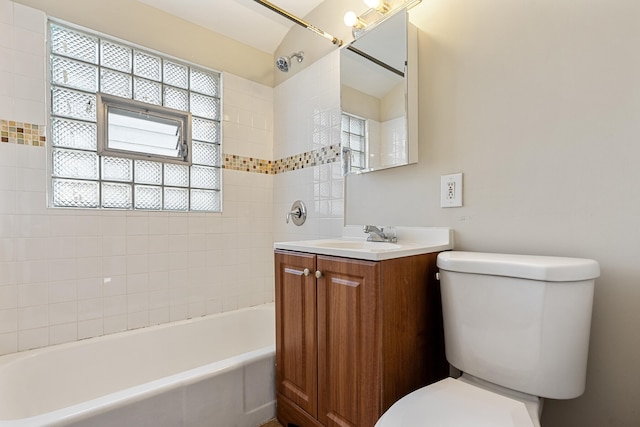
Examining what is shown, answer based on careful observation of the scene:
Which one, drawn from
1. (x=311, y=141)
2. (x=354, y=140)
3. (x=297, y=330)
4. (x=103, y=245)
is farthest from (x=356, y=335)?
(x=103, y=245)

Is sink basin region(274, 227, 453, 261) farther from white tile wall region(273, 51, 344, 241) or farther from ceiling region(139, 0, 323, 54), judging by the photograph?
ceiling region(139, 0, 323, 54)

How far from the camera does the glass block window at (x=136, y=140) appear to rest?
176cm

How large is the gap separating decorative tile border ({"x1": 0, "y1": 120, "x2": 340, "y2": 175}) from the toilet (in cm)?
123

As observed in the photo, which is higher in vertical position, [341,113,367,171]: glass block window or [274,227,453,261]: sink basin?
[341,113,367,171]: glass block window

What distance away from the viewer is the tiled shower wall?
5.19ft

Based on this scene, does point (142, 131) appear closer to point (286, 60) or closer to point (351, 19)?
point (286, 60)

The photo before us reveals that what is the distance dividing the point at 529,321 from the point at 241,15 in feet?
7.75

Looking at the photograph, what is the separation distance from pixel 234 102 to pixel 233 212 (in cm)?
80

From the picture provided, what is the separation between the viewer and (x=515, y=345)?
3.17 ft

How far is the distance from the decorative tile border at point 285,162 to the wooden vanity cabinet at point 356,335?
0.85 m

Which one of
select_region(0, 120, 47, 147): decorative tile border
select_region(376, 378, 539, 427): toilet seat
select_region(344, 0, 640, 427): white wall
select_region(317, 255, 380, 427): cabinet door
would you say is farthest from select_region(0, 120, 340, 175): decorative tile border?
select_region(376, 378, 539, 427): toilet seat

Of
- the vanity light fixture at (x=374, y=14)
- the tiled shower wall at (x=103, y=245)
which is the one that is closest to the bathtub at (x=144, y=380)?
the tiled shower wall at (x=103, y=245)

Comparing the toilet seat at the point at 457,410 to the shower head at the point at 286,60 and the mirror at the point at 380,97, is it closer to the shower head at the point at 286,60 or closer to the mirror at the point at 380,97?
the mirror at the point at 380,97

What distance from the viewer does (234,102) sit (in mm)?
2340
